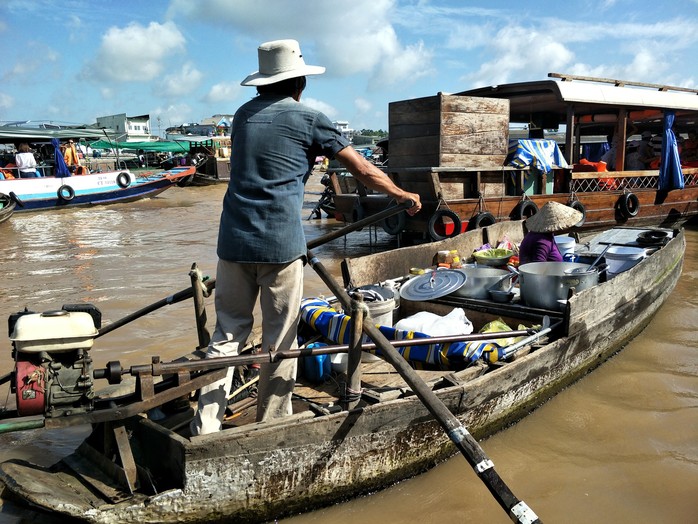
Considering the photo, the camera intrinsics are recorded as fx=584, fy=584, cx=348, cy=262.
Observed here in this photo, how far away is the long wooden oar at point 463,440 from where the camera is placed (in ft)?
7.47

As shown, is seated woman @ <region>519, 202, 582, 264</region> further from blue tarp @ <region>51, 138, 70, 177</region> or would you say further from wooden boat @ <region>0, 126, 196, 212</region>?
blue tarp @ <region>51, 138, 70, 177</region>

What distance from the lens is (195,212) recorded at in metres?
17.3

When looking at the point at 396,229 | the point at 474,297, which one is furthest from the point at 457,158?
the point at 474,297

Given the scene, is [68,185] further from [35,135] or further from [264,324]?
[264,324]

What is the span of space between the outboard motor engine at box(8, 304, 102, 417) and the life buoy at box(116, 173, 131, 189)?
674 inches

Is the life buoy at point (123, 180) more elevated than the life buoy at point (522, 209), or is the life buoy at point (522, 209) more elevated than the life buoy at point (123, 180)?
the life buoy at point (123, 180)

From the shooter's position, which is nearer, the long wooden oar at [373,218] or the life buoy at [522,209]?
the long wooden oar at [373,218]

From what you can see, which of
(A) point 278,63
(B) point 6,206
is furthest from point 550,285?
(B) point 6,206

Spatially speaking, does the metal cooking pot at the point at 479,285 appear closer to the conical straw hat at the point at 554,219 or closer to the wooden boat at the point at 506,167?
the conical straw hat at the point at 554,219

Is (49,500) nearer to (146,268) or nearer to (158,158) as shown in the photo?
(146,268)

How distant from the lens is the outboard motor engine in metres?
2.36

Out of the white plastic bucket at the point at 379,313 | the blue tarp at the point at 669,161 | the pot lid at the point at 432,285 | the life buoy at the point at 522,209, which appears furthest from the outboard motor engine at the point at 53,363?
the blue tarp at the point at 669,161

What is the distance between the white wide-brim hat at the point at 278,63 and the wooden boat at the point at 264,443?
4.12 feet

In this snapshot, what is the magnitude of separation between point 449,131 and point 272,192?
19.2 feet
